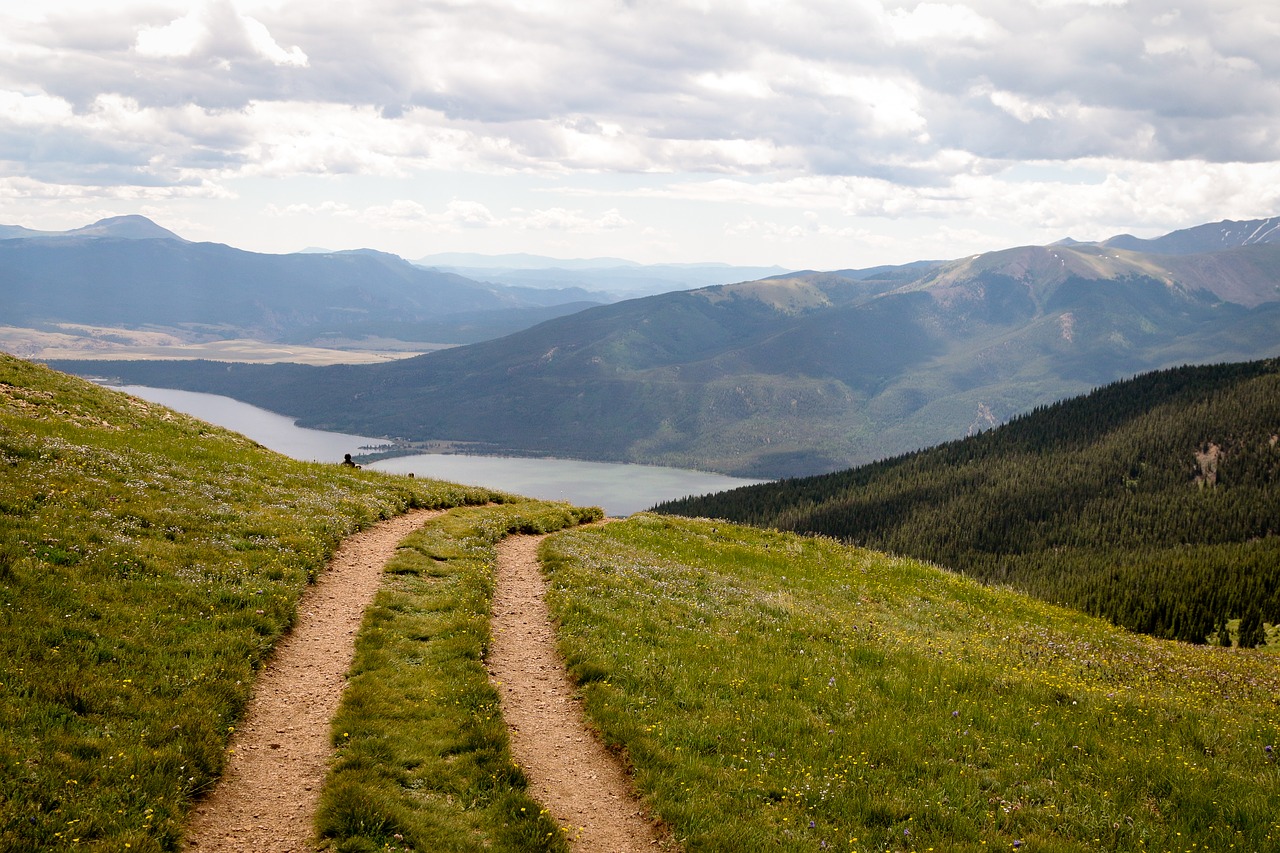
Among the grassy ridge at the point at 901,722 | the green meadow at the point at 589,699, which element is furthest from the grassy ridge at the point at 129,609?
the grassy ridge at the point at 901,722

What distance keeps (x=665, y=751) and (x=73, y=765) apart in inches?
379

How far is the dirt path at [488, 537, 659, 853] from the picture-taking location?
12.9 metres

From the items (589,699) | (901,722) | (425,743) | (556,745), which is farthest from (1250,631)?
(425,743)

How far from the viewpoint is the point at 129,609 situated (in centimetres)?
1650

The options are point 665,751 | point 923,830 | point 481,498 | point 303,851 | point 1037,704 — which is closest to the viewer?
point 303,851

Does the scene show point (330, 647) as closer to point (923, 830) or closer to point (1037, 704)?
point (923, 830)

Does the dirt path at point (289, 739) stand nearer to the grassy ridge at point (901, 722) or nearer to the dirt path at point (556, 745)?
the dirt path at point (556, 745)

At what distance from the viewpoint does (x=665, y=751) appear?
48.5 feet

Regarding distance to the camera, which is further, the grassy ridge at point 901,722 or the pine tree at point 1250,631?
the pine tree at point 1250,631

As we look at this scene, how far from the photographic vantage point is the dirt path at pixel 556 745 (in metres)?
12.9

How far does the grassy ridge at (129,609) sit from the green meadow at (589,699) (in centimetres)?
6

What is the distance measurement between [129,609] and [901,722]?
1703 cm

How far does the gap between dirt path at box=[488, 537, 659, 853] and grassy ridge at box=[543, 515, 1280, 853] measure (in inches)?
19.1

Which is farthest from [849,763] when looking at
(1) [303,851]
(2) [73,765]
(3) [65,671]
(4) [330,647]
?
(3) [65,671]
